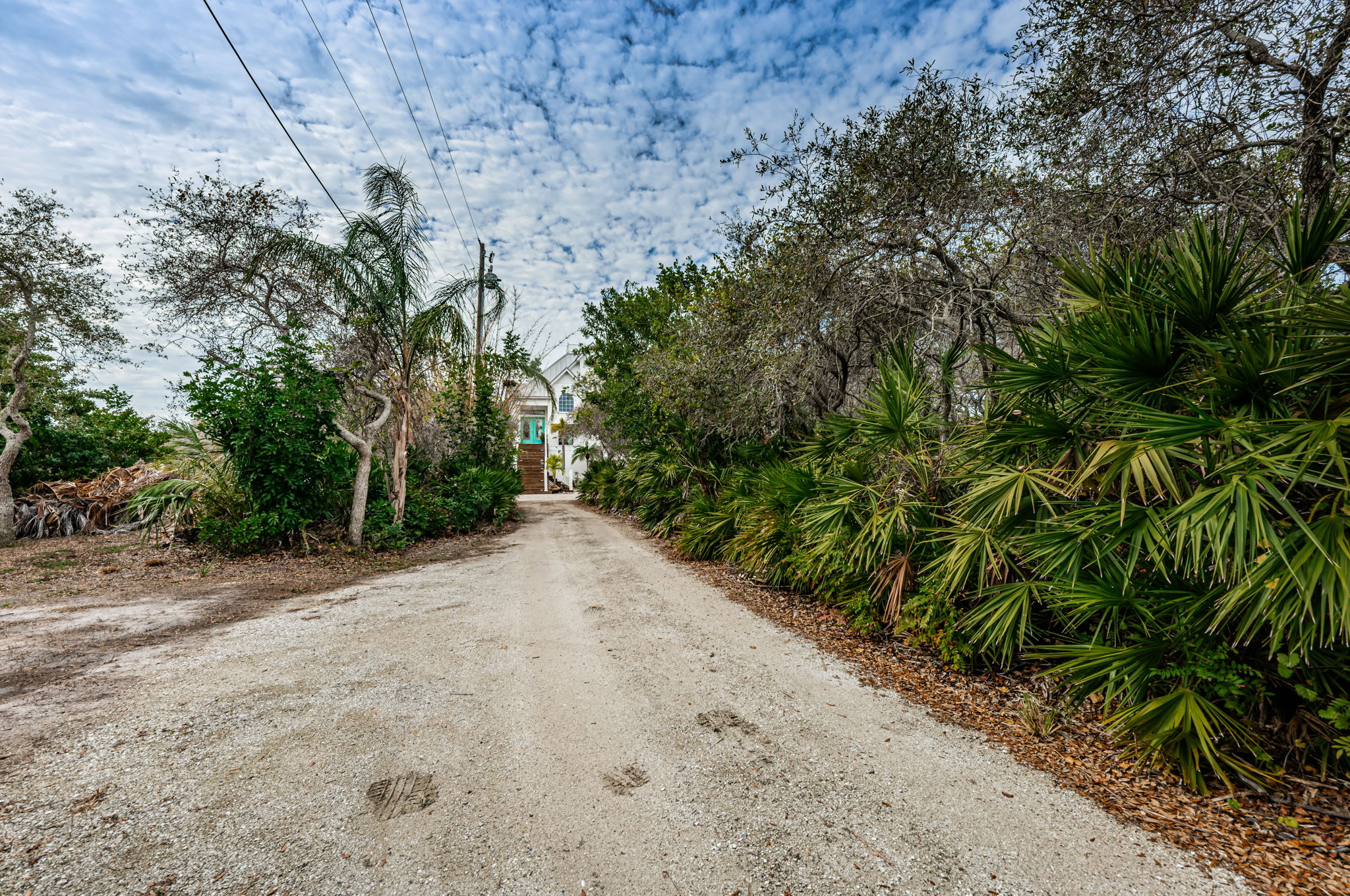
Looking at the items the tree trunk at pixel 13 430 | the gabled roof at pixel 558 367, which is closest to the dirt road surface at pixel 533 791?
the tree trunk at pixel 13 430

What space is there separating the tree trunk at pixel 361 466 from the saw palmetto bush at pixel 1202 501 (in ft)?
28.3

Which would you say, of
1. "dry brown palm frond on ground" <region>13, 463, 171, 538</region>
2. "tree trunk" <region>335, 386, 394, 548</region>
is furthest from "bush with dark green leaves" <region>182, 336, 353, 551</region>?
"dry brown palm frond on ground" <region>13, 463, 171, 538</region>

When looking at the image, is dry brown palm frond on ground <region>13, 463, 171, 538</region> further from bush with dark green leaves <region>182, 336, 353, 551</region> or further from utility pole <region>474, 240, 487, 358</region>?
utility pole <region>474, 240, 487, 358</region>

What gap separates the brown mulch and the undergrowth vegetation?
115 millimetres

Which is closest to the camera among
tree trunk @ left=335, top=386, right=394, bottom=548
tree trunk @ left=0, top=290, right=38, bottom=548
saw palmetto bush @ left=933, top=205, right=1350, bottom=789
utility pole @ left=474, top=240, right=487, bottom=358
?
saw palmetto bush @ left=933, top=205, right=1350, bottom=789

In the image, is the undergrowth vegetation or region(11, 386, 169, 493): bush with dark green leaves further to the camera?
region(11, 386, 169, 493): bush with dark green leaves

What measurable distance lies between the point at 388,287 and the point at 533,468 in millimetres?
16121

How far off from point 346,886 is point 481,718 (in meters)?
1.23

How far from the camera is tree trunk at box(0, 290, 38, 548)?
849 cm

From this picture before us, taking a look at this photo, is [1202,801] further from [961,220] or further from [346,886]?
[961,220]

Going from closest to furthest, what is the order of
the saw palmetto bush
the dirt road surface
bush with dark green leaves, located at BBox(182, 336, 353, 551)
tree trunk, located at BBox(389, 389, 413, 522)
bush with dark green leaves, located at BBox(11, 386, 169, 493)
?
1. the dirt road surface
2. the saw palmetto bush
3. bush with dark green leaves, located at BBox(182, 336, 353, 551)
4. tree trunk, located at BBox(389, 389, 413, 522)
5. bush with dark green leaves, located at BBox(11, 386, 169, 493)

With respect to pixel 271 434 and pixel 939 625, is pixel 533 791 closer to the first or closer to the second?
pixel 939 625

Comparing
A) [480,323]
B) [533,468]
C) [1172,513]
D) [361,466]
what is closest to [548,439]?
[533,468]

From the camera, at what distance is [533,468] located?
78.4ft
